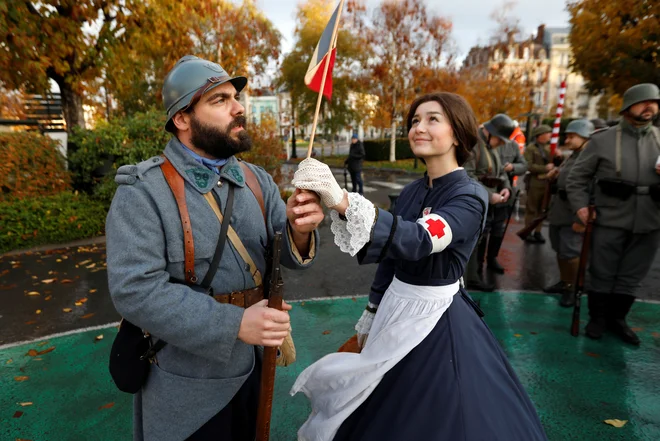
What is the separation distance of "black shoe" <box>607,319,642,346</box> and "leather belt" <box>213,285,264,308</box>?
386 centimetres

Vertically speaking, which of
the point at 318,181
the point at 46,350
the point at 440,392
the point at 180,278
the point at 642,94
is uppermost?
the point at 642,94

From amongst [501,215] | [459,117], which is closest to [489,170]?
[501,215]

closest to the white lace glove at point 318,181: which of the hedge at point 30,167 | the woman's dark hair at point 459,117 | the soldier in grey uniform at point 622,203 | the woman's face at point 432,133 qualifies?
the woman's face at point 432,133

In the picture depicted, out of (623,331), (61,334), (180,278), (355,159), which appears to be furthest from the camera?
(355,159)

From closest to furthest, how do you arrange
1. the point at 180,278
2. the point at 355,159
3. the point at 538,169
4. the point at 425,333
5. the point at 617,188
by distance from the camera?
the point at 180,278 → the point at 425,333 → the point at 617,188 → the point at 538,169 → the point at 355,159

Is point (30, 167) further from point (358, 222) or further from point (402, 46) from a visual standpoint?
point (402, 46)

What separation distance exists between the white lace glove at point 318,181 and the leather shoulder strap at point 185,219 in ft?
1.50

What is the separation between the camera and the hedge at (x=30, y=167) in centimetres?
812

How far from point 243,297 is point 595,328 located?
12.6 ft

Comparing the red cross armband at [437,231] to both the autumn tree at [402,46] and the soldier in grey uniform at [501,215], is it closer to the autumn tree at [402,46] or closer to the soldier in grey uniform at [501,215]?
the soldier in grey uniform at [501,215]

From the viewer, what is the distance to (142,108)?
23.7 m

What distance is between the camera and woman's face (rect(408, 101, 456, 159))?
210cm

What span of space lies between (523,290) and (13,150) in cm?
940

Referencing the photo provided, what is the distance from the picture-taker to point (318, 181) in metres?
1.53
